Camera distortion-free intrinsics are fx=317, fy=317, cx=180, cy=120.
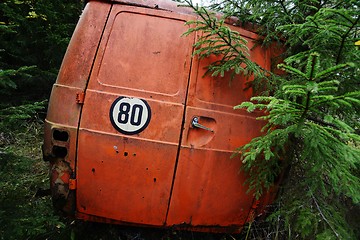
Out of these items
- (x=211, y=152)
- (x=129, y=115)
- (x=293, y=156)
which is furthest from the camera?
(x=293, y=156)

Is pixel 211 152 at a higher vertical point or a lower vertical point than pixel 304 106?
lower

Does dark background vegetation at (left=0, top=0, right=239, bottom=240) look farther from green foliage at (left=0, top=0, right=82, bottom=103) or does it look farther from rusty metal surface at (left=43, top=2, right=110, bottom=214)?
rusty metal surface at (left=43, top=2, right=110, bottom=214)

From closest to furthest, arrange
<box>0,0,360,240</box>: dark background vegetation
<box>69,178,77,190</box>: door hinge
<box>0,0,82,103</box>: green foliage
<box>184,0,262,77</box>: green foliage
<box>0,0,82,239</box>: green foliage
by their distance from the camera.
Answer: <box>0,0,360,240</box>: dark background vegetation → <box>184,0,262,77</box>: green foliage → <box>69,178,77,190</box>: door hinge → <box>0,0,82,239</box>: green foliage → <box>0,0,82,103</box>: green foliage

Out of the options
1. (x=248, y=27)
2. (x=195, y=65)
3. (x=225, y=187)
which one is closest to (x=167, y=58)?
(x=195, y=65)

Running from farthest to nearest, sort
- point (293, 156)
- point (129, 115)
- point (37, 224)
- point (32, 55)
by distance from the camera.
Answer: point (32, 55) < point (293, 156) < point (37, 224) < point (129, 115)

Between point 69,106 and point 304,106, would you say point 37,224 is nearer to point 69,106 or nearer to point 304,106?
point 69,106

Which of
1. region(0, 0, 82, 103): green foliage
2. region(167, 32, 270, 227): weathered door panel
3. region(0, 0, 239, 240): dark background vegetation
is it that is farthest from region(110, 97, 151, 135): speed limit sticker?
region(0, 0, 82, 103): green foliage

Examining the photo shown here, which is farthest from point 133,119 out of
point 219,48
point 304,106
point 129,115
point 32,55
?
point 32,55

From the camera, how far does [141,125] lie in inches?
112

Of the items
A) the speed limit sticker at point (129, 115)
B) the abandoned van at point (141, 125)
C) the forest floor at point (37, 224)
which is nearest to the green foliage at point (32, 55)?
the forest floor at point (37, 224)

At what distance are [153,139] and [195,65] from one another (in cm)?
80

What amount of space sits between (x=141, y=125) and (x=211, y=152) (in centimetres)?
70

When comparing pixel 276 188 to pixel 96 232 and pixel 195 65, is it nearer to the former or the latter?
pixel 195 65

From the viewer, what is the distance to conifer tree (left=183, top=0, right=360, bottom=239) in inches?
89.4
